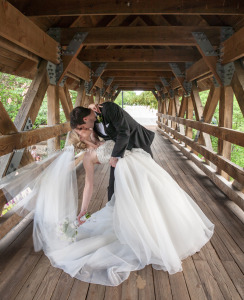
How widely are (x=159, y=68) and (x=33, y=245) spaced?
656 centimetres

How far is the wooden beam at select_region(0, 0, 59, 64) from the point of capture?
2502mm

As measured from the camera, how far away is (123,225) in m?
2.44

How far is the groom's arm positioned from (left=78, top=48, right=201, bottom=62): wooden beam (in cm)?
424

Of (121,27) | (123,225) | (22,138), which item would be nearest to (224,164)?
(123,225)

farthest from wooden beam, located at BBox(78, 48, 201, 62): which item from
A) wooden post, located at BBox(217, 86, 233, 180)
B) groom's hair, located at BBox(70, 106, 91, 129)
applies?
groom's hair, located at BBox(70, 106, 91, 129)

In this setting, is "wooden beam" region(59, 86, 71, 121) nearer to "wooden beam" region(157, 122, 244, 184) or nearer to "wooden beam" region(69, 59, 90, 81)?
"wooden beam" region(69, 59, 90, 81)

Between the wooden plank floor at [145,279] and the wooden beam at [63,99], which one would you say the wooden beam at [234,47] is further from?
the wooden beam at [63,99]

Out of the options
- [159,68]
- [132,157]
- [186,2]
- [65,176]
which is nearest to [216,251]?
[132,157]

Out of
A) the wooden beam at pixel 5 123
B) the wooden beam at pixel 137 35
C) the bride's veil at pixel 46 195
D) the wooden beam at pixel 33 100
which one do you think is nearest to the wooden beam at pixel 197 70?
the wooden beam at pixel 137 35

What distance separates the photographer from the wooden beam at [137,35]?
4461mm

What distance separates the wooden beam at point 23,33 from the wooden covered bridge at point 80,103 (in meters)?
0.01

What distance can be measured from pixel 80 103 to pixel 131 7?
3234mm

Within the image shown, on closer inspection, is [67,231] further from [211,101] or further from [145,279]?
[211,101]

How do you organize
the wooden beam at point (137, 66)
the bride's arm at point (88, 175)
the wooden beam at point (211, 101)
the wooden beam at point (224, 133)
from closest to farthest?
the bride's arm at point (88, 175)
the wooden beam at point (224, 133)
the wooden beam at point (211, 101)
the wooden beam at point (137, 66)
